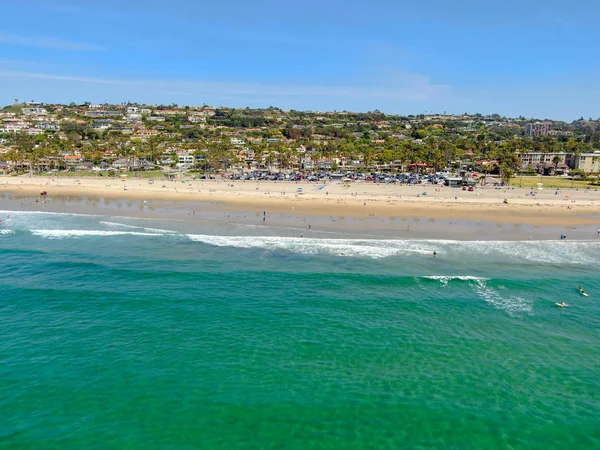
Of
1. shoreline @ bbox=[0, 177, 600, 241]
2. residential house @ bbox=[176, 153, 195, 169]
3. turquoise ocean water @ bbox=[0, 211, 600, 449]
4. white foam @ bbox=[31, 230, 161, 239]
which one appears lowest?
turquoise ocean water @ bbox=[0, 211, 600, 449]

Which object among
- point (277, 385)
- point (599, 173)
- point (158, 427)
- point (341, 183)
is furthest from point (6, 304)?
point (599, 173)

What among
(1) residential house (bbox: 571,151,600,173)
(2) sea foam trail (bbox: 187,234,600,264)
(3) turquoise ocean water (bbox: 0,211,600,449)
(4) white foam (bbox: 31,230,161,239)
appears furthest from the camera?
(1) residential house (bbox: 571,151,600,173)

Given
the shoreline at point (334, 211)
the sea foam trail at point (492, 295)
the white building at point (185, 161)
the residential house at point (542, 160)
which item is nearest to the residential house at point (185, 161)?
the white building at point (185, 161)

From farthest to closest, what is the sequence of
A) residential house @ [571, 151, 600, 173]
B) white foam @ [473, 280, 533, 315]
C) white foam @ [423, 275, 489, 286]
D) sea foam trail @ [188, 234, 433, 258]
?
residential house @ [571, 151, 600, 173] → sea foam trail @ [188, 234, 433, 258] → white foam @ [423, 275, 489, 286] → white foam @ [473, 280, 533, 315]

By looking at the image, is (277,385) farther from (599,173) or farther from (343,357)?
(599,173)

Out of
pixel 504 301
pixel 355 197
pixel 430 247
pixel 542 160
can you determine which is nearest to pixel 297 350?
pixel 504 301

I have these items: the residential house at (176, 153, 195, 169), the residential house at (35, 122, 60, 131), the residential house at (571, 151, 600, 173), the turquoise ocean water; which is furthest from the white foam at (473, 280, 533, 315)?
the residential house at (35, 122, 60, 131)

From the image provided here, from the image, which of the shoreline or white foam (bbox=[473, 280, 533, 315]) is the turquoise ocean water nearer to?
white foam (bbox=[473, 280, 533, 315])
